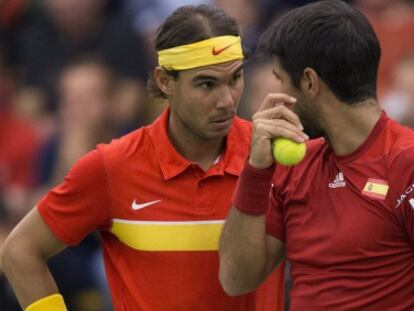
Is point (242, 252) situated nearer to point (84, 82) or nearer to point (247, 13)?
point (247, 13)

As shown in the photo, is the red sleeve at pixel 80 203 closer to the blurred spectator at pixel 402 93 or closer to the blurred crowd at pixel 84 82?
the blurred crowd at pixel 84 82

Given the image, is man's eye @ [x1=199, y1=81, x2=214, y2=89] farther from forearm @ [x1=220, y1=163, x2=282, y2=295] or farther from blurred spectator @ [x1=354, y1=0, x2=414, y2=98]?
blurred spectator @ [x1=354, y1=0, x2=414, y2=98]

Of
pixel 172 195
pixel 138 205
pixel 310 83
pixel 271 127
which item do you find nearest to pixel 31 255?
pixel 138 205

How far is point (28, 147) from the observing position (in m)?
9.30

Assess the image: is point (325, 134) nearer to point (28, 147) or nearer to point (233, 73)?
point (233, 73)

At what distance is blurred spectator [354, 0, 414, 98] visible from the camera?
Result: 8.04m

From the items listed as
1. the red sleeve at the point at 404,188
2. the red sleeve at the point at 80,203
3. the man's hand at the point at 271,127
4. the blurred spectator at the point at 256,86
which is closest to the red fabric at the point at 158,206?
the red sleeve at the point at 80,203

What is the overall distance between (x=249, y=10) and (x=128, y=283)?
359cm

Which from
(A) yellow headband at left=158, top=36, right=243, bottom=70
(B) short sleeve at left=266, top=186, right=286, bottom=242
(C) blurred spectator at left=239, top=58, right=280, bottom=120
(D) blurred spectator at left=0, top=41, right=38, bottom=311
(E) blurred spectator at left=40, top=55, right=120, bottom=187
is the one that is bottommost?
(D) blurred spectator at left=0, top=41, right=38, bottom=311

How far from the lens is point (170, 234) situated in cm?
522

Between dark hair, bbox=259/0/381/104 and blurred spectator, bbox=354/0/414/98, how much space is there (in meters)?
3.40

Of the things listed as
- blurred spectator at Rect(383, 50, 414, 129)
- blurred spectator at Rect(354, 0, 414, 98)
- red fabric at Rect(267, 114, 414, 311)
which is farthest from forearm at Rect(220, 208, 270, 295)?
blurred spectator at Rect(354, 0, 414, 98)

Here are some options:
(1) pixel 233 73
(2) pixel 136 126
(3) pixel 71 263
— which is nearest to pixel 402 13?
(2) pixel 136 126

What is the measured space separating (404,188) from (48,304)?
5.63 ft
